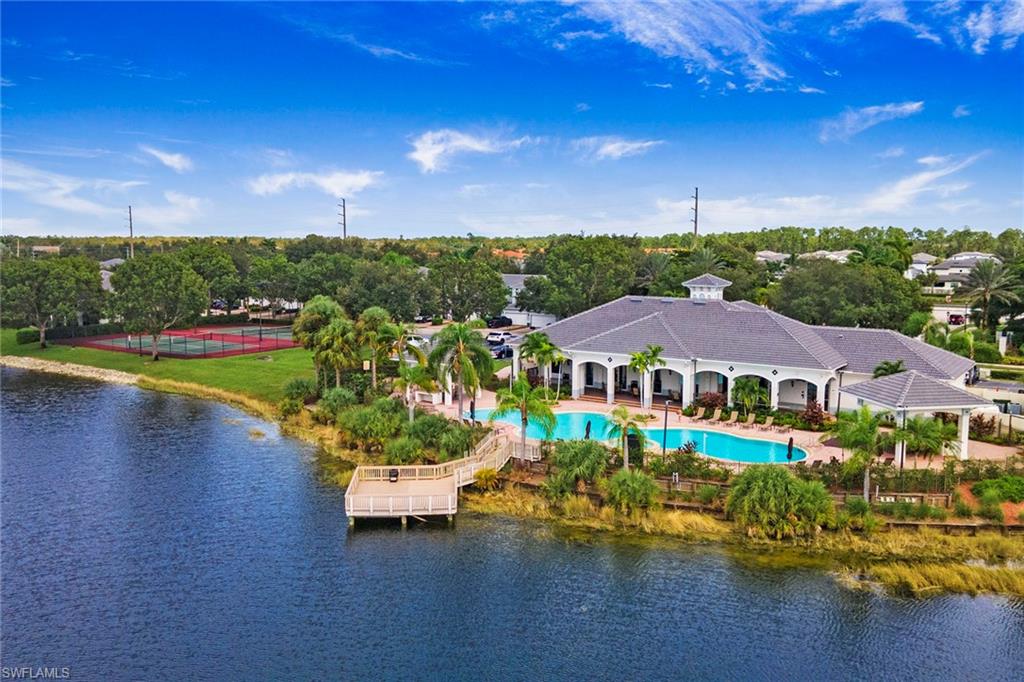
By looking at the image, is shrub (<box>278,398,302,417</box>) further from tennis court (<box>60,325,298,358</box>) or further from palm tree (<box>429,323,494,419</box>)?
tennis court (<box>60,325,298,358</box>)

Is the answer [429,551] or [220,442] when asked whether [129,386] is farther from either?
[429,551]

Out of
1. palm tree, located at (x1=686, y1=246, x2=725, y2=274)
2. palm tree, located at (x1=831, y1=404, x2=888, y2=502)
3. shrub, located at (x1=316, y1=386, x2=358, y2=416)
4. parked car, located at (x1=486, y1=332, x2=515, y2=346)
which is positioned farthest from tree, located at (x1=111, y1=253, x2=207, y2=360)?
palm tree, located at (x1=831, y1=404, x2=888, y2=502)

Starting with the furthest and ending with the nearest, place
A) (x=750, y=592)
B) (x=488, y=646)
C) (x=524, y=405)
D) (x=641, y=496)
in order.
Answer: (x=524, y=405), (x=641, y=496), (x=750, y=592), (x=488, y=646)

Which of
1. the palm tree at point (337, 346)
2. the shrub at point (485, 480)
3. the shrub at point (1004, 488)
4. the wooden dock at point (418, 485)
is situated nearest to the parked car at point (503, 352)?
the palm tree at point (337, 346)

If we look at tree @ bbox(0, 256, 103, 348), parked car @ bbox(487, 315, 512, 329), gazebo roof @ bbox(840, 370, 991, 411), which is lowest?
gazebo roof @ bbox(840, 370, 991, 411)

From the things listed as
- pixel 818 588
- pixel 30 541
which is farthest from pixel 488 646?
pixel 30 541

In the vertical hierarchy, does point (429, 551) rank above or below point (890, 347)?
below
